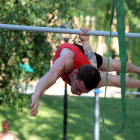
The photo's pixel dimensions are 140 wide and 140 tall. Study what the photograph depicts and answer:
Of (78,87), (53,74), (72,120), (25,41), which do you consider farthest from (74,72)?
(72,120)

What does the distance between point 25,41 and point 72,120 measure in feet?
14.5

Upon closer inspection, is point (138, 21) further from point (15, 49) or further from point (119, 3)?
point (119, 3)

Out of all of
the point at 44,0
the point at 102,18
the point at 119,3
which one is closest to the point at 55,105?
the point at 102,18

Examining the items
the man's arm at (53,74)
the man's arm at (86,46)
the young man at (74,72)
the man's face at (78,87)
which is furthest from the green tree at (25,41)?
the man's face at (78,87)

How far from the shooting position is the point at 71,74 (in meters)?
2.79

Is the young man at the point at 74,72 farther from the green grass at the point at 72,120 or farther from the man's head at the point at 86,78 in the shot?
the green grass at the point at 72,120

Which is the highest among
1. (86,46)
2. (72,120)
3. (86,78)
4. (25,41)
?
(86,46)

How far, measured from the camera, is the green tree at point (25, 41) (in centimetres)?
521

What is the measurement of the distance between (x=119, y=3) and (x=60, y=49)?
1001 mm

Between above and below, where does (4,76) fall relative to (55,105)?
above

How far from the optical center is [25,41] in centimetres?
547

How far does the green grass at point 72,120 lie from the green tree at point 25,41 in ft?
8.83

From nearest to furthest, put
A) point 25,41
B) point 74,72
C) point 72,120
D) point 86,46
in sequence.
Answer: point 74,72, point 86,46, point 25,41, point 72,120

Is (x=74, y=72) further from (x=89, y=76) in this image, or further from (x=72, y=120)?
(x=72, y=120)
